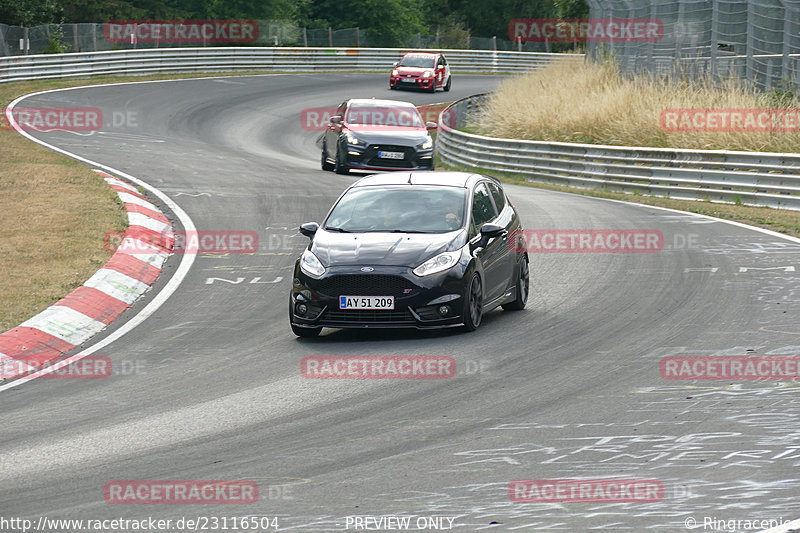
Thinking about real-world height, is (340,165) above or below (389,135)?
below

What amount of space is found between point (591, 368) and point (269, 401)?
8.89 feet

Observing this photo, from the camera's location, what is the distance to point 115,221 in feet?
58.6

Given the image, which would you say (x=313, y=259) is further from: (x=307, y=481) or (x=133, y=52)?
(x=133, y=52)

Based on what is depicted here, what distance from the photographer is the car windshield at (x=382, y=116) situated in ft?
90.6

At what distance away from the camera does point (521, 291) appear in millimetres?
12922

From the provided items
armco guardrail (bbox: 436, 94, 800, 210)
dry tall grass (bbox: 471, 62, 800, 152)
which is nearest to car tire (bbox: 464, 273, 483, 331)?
armco guardrail (bbox: 436, 94, 800, 210)

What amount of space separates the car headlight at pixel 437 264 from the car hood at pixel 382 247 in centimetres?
5

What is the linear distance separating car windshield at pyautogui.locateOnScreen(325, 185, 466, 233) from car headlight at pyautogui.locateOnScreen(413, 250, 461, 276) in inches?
21.3

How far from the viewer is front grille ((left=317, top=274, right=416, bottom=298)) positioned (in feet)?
36.4

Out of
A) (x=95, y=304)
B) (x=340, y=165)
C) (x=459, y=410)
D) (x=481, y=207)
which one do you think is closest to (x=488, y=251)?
(x=481, y=207)

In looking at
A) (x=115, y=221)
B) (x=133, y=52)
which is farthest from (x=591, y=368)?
(x=133, y=52)

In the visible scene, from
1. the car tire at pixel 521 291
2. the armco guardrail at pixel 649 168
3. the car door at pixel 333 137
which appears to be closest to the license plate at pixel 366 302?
the car tire at pixel 521 291

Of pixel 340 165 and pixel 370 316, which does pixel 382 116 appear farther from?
pixel 370 316

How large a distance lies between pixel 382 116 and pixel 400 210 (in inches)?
621
